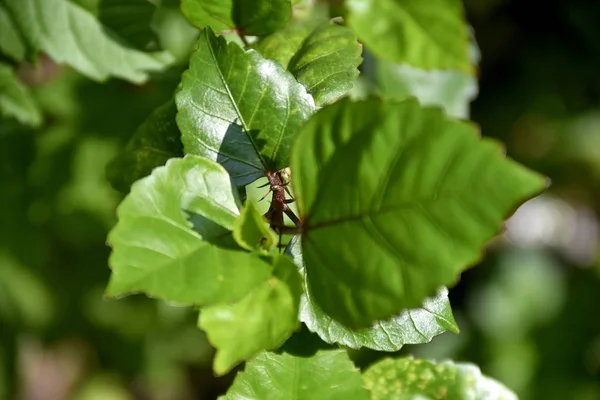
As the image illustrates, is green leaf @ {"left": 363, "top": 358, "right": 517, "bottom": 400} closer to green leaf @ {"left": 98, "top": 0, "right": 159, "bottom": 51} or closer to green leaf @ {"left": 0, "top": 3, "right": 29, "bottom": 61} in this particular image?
green leaf @ {"left": 98, "top": 0, "right": 159, "bottom": 51}

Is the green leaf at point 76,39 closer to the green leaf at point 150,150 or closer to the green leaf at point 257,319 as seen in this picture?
the green leaf at point 150,150

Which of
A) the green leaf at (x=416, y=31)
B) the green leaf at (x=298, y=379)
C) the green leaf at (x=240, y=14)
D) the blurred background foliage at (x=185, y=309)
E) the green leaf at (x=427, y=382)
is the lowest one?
the blurred background foliage at (x=185, y=309)

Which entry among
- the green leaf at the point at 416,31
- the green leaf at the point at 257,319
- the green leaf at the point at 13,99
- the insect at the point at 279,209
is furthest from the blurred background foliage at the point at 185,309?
the green leaf at the point at 257,319

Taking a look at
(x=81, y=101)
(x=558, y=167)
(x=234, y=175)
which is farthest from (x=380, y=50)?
(x=558, y=167)

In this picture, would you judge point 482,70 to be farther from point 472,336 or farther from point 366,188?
point 366,188

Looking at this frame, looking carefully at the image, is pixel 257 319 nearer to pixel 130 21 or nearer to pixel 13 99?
pixel 130 21

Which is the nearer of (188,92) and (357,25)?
(188,92)
